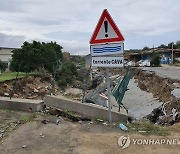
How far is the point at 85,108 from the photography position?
6332 mm

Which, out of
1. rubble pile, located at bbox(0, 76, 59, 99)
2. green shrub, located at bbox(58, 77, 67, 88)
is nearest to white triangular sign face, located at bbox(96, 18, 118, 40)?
rubble pile, located at bbox(0, 76, 59, 99)

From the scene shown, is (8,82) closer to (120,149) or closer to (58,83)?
(58,83)

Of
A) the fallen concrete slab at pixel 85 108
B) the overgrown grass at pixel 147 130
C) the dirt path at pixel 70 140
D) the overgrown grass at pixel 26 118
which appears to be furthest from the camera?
the fallen concrete slab at pixel 85 108

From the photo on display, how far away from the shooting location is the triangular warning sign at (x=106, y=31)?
16.1ft

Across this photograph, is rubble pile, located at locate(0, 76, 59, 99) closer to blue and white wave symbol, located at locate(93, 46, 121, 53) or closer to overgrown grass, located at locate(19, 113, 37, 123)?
overgrown grass, located at locate(19, 113, 37, 123)

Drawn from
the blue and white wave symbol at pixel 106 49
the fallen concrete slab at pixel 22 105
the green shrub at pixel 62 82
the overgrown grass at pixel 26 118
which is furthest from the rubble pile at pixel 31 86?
the blue and white wave symbol at pixel 106 49

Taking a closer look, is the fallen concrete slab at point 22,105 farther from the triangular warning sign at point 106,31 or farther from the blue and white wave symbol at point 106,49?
the triangular warning sign at point 106,31

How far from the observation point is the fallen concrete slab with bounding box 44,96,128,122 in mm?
6059

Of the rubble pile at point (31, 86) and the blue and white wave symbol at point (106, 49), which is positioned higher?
the blue and white wave symbol at point (106, 49)

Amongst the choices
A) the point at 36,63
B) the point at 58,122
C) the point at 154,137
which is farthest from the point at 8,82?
the point at 154,137

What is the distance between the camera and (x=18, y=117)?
6398mm

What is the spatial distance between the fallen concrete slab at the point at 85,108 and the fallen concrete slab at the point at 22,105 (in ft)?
1.01

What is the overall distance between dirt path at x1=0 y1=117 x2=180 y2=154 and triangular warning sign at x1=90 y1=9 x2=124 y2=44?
177 cm

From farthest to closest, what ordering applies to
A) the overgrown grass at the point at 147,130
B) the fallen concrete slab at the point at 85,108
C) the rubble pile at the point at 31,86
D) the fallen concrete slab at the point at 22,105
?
1. the rubble pile at the point at 31,86
2. the fallen concrete slab at the point at 22,105
3. the fallen concrete slab at the point at 85,108
4. the overgrown grass at the point at 147,130
